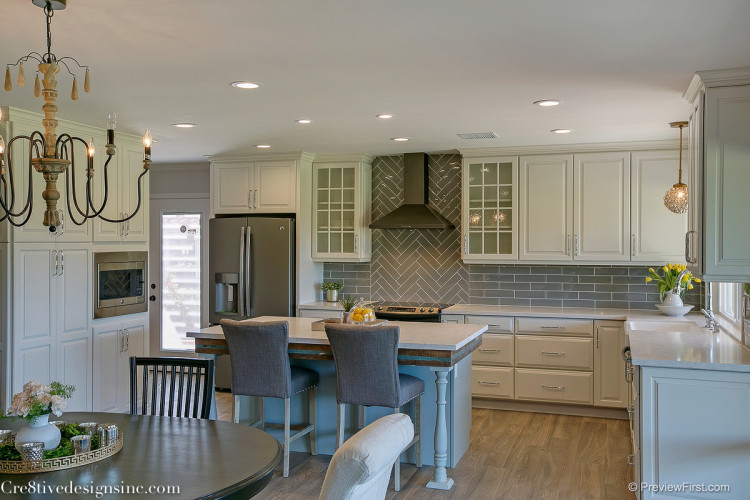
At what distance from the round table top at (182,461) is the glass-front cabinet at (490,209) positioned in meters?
3.97

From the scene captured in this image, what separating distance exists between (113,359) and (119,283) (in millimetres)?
599

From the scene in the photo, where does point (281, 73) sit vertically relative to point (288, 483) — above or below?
above

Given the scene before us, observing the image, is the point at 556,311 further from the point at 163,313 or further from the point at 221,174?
the point at 163,313

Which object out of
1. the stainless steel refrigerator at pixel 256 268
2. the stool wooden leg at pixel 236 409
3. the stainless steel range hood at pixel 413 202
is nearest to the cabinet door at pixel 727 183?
the stool wooden leg at pixel 236 409

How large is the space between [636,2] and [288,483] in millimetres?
3083

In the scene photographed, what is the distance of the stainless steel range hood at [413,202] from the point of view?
6430mm

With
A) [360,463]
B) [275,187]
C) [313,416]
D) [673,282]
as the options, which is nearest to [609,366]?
[673,282]

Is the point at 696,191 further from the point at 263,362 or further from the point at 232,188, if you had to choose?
the point at 232,188

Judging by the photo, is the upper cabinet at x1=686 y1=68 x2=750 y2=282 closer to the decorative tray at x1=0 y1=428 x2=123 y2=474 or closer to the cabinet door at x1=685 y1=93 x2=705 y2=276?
the cabinet door at x1=685 y1=93 x2=705 y2=276

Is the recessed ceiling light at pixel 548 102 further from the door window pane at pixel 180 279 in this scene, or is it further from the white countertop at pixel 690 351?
the door window pane at pixel 180 279

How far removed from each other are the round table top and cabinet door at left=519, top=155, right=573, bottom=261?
4.00m

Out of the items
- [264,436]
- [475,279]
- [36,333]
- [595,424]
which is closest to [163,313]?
[36,333]

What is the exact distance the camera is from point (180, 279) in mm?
7645

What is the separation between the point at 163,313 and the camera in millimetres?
7691
